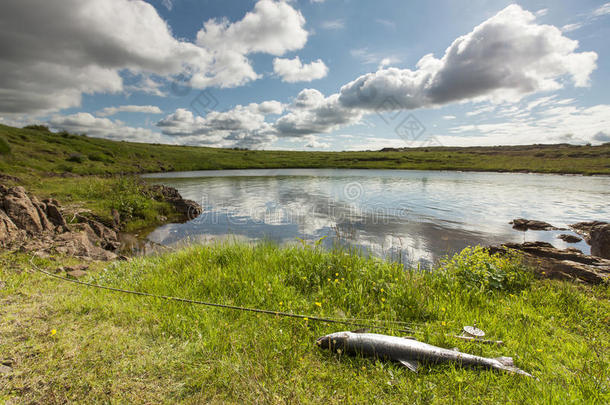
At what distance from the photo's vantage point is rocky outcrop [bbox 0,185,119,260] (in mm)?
8453

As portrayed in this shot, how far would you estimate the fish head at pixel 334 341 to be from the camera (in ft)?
12.9

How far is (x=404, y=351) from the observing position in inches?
148

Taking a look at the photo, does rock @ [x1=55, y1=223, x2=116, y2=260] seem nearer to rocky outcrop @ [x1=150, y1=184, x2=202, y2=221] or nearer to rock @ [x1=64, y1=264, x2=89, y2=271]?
rock @ [x1=64, y1=264, x2=89, y2=271]

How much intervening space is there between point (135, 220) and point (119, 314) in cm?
1477

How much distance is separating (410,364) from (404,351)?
0.57 ft

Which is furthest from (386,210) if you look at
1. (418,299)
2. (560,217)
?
(418,299)

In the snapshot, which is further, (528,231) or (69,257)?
(528,231)

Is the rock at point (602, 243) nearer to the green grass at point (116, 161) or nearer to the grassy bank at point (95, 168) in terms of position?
the grassy bank at point (95, 168)

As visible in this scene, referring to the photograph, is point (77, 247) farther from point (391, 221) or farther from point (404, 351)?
point (391, 221)

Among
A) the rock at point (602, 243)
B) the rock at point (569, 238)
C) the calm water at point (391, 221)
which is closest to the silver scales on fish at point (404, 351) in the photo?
the calm water at point (391, 221)

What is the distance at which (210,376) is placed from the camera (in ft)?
11.5

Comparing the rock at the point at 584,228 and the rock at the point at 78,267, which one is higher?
the rock at the point at 78,267

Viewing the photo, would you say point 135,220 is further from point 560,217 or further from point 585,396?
point 560,217

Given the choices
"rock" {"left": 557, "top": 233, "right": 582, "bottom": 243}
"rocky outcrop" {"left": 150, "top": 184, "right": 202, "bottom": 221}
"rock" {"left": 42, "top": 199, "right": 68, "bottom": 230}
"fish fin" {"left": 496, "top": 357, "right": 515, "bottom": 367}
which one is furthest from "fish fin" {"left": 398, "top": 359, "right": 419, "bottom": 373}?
"rocky outcrop" {"left": 150, "top": 184, "right": 202, "bottom": 221}
